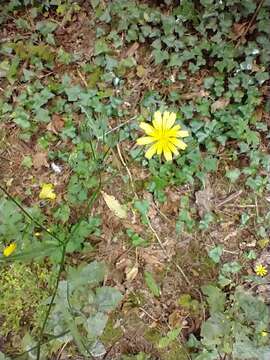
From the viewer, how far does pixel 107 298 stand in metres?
2.53

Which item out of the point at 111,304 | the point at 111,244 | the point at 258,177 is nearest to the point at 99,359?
the point at 111,304

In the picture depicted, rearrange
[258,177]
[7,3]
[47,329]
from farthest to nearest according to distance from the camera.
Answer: [7,3], [258,177], [47,329]

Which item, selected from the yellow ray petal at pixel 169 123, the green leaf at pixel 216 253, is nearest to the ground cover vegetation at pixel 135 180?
the green leaf at pixel 216 253

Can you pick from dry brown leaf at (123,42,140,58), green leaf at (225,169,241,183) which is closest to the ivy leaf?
dry brown leaf at (123,42,140,58)

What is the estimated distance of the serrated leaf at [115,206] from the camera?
2.73 m


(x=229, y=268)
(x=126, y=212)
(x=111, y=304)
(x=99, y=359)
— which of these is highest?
(x=126, y=212)

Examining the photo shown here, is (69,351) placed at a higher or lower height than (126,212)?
lower

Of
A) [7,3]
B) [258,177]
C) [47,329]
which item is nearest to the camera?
[47,329]

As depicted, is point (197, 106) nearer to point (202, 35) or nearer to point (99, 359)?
point (202, 35)

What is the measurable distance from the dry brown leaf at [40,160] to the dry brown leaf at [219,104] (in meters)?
0.92

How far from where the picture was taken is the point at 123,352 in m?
2.57

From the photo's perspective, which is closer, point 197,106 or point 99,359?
point 99,359

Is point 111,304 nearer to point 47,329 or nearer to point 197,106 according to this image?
point 47,329

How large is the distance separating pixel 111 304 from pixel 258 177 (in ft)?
3.19
